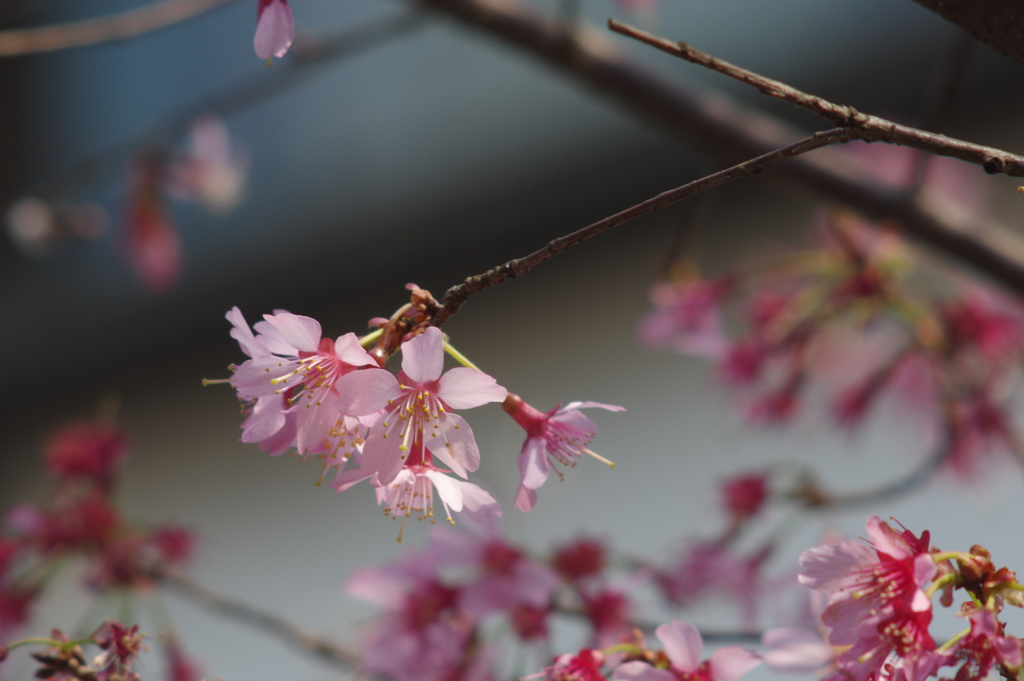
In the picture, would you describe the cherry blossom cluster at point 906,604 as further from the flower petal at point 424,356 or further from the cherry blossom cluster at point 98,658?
the cherry blossom cluster at point 98,658

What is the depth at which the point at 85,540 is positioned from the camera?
2.74 ft

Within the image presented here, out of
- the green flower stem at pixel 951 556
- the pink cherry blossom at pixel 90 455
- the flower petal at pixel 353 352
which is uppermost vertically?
the flower petal at pixel 353 352

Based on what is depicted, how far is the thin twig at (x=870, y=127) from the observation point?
291 mm

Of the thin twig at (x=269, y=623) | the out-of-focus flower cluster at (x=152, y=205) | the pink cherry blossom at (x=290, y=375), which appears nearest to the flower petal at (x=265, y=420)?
the pink cherry blossom at (x=290, y=375)

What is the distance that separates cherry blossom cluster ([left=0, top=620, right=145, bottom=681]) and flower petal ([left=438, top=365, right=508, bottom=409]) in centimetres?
25

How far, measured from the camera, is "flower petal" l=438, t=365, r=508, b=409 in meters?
0.35

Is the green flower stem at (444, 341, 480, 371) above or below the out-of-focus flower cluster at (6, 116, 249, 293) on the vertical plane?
below

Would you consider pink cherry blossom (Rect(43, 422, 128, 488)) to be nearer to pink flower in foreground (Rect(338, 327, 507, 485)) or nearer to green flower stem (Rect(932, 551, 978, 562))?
pink flower in foreground (Rect(338, 327, 507, 485))

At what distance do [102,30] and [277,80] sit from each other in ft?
0.66

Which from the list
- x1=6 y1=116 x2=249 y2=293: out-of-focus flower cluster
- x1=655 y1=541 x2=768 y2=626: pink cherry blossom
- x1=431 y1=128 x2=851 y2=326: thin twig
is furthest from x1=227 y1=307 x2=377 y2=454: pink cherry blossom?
x1=6 y1=116 x2=249 y2=293: out-of-focus flower cluster

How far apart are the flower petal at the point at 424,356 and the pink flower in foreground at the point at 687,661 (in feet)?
0.62

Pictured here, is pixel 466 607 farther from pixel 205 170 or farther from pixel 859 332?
pixel 205 170

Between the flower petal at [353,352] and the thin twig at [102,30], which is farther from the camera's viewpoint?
the thin twig at [102,30]

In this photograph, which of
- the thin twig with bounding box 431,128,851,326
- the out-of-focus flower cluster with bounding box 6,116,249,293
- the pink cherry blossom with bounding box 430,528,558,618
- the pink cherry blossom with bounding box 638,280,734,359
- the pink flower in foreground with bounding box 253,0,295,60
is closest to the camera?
the thin twig with bounding box 431,128,851,326
